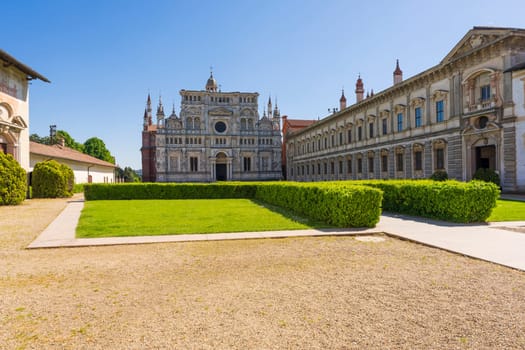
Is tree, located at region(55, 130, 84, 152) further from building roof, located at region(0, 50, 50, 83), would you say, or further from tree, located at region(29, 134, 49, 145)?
building roof, located at region(0, 50, 50, 83)

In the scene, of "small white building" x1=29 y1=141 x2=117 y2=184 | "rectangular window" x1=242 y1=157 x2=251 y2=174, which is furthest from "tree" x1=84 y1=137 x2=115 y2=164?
"rectangular window" x1=242 y1=157 x2=251 y2=174

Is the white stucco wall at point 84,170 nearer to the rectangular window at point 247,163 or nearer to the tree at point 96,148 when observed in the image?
the rectangular window at point 247,163

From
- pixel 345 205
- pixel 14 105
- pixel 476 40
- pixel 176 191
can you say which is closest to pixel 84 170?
pixel 14 105

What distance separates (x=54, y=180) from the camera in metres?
27.8

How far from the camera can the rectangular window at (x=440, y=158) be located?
2823cm

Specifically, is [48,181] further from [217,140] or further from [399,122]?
[217,140]

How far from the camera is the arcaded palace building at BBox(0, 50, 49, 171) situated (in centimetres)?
2338

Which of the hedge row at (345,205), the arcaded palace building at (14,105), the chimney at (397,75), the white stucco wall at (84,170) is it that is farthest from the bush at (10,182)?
the chimney at (397,75)

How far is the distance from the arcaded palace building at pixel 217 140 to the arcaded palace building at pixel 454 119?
23943mm

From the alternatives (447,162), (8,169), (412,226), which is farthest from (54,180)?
(447,162)

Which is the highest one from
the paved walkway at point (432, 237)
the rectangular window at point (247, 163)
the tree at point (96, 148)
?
the tree at point (96, 148)

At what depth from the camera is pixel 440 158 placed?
28656 mm

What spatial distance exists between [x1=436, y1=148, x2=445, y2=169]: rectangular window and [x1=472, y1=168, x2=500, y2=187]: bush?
14.0ft

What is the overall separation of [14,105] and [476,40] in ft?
115
